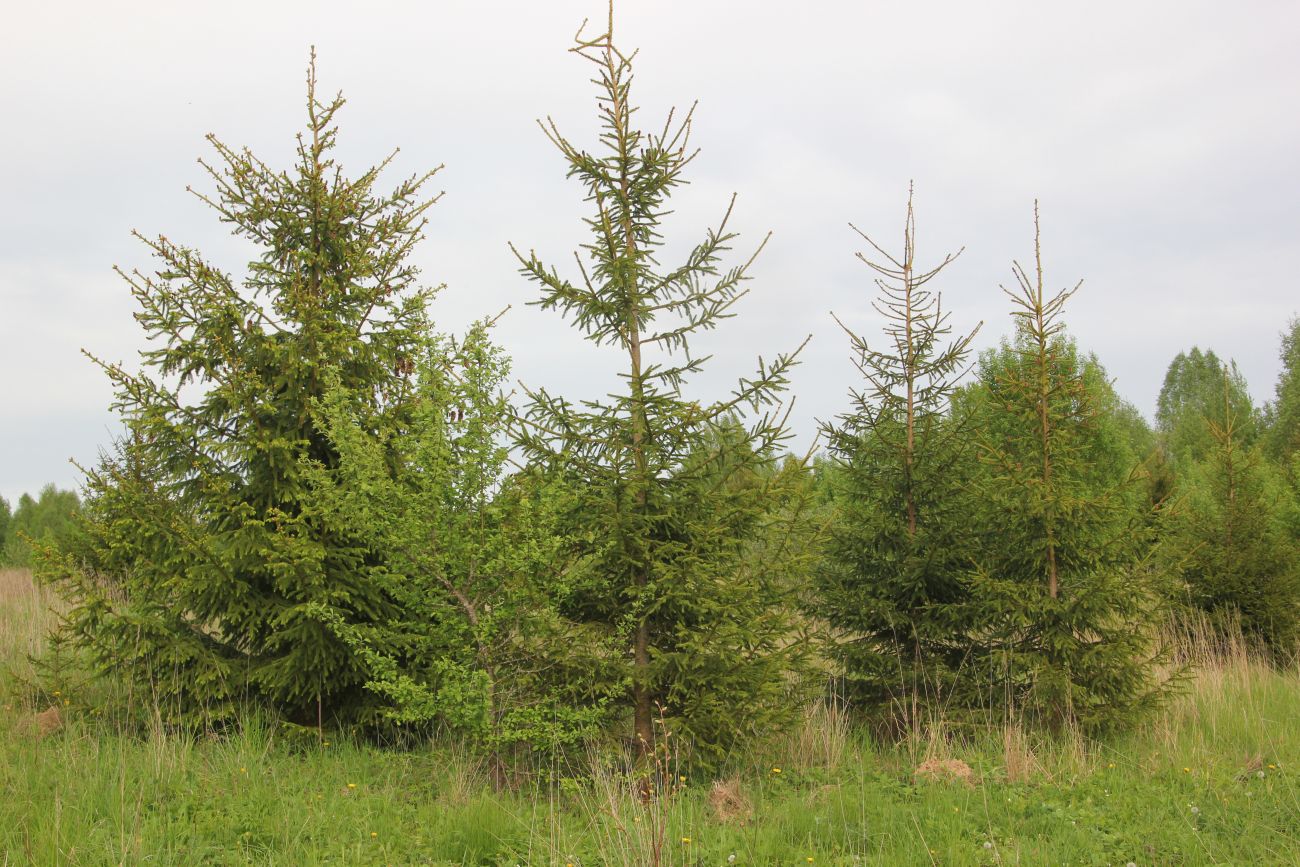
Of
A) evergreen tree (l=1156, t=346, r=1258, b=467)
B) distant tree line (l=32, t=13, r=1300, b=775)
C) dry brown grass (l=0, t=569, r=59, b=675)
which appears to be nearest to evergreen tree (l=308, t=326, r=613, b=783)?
distant tree line (l=32, t=13, r=1300, b=775)

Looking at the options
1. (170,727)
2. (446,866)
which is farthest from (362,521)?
(170,727)

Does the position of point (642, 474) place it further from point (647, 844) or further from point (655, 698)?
point (647, 844)

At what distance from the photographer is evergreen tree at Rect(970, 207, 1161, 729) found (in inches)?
299

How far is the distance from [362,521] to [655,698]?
8.16 feet

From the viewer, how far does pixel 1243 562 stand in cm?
1238

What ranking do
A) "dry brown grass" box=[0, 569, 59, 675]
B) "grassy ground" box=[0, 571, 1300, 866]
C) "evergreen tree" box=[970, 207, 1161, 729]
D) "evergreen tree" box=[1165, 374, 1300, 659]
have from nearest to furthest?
"grassy ground" box=[0, 571, 1300, 866] < "evergreen tree" box=[970, 207, 1161, 729] < "dry brown grass" box=[0, 569, 59, 675] < "evergreen tree" box=[1165, 374, 1300, 659]

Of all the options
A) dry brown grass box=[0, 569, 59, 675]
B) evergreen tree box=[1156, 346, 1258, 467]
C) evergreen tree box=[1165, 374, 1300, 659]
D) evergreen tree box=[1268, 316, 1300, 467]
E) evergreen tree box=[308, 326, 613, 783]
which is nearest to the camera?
evergreen tree box=[308, 326, 613, 783]

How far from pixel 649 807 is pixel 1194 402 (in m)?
57.4

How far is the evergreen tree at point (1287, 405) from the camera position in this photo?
3247cm

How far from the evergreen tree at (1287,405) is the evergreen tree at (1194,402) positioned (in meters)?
1.07

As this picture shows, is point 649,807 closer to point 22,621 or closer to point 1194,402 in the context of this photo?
point 22,621

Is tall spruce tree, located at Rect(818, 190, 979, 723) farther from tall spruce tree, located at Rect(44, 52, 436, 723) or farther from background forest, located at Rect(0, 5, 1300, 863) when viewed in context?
tall spruce tree, located at Rect(44, 52, 436, 723)

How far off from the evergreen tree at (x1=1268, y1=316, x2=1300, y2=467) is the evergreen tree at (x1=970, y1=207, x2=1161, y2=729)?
26.1 m

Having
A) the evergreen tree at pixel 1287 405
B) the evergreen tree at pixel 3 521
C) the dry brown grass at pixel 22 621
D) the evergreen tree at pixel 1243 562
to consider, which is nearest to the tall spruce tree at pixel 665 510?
the dry brown grass at pixel 22 621
